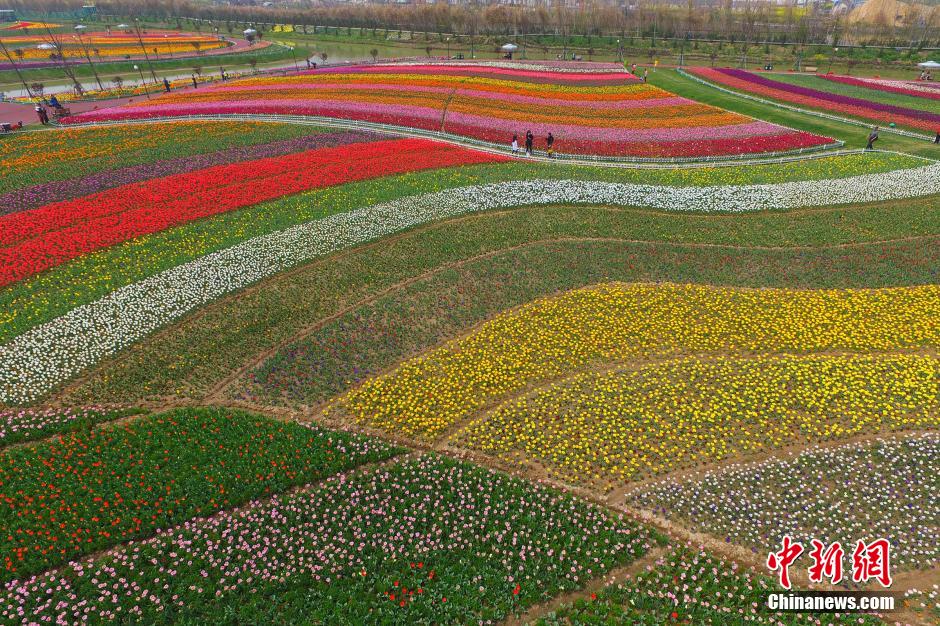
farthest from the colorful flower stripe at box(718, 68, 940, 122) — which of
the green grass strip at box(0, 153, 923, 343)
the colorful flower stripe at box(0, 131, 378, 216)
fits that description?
the colorful flower stripe at box(0, 131, 378, 216)

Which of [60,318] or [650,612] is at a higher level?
[60,318]

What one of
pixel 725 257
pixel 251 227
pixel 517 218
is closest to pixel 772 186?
pixel 725 257

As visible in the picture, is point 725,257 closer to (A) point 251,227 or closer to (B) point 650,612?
(B) point 650,612

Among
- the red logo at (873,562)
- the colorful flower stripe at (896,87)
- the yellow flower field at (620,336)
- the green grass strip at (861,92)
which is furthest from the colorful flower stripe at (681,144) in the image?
the red logo at (873,562)

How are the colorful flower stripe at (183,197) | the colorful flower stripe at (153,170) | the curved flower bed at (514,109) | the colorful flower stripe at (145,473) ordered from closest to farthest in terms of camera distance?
the colorful flower stripe at (145,473) → the colorful flower stripe at (183,197) → the colorful flower stripe at (153,170) → the curved flower bed at (514,109)

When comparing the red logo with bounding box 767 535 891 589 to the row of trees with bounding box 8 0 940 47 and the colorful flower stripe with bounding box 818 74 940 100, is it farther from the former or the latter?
the row of trees with bounding box 8 0 940 47

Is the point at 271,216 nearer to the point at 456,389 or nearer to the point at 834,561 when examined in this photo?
the point at 456,389

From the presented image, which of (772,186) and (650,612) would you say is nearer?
(650,612)

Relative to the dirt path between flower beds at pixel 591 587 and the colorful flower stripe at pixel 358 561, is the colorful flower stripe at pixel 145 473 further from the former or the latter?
the dirt path between flower beds at pixel 591 587
